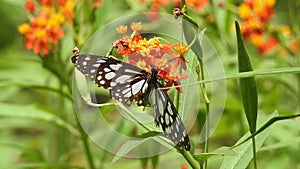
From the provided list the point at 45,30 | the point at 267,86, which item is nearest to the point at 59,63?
the point at 45,30

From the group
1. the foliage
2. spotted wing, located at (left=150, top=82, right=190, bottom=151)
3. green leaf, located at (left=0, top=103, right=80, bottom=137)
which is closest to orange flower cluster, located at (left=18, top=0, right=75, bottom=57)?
the foliage

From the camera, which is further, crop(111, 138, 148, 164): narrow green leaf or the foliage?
the foliage

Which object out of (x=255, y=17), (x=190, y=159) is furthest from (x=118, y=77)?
(x=255, y=17)

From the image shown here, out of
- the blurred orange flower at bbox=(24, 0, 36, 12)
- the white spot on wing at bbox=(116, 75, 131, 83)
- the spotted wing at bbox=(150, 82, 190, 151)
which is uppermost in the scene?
the blurred orange flower at bbox=(24, 0, 36, 12)

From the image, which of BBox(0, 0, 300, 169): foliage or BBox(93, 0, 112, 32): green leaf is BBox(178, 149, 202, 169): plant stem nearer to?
BBox(0, 0, 300, 169): foliage

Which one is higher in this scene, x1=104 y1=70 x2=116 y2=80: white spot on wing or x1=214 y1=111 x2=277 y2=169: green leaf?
x1=104 y1=70 x2=116 y2=80: white spot on wing

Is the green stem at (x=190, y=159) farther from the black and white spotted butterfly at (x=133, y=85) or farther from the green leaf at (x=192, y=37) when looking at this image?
the green leaf at (x=192, y=37)

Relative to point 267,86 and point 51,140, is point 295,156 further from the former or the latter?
point 51,140

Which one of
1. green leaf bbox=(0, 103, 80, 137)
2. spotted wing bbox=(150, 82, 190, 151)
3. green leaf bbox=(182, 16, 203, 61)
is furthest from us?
green leaf bbox=(0, 103, 80, 137)
